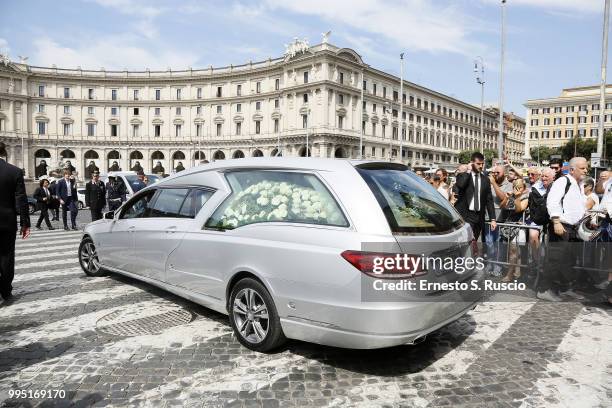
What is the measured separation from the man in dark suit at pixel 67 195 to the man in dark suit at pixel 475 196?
38.7 ft

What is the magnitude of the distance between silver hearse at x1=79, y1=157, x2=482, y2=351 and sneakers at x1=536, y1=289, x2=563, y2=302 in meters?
2.76

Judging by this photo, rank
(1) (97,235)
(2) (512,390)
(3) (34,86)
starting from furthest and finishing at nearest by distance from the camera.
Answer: (3) (34,86)
(1) (97,235)
(2) (512,390)

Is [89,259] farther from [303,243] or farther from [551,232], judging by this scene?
[551,232]

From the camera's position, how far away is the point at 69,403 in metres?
2.97

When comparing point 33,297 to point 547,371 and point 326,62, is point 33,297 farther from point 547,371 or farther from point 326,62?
point 326,62

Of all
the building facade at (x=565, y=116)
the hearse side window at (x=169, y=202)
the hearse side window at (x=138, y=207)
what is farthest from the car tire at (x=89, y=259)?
the building facade at (x=565, y=116)

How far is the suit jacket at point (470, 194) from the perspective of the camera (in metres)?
6.87

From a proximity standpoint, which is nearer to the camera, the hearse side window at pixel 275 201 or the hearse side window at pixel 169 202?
the hearse side window at pixel 275 201

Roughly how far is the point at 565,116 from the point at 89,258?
123 metres

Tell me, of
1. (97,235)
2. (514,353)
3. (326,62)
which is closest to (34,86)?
(326,62)

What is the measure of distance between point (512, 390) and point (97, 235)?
5.78 meters

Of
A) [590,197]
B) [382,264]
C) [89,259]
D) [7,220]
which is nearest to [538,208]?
[590,197]

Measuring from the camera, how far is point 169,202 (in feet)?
16.9

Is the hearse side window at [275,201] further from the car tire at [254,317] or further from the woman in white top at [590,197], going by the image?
the woman in white top at [590,197]
